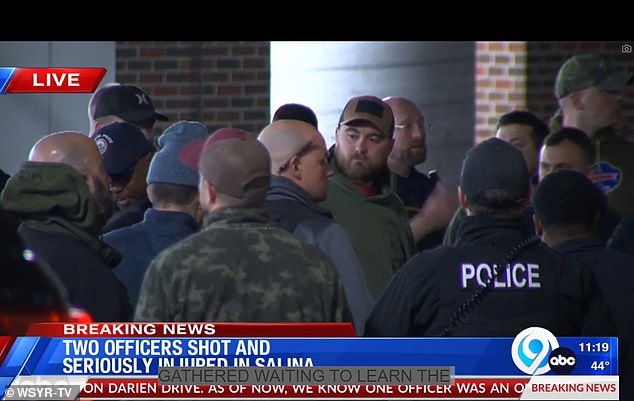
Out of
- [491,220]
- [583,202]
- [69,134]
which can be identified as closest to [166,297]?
[69,134]

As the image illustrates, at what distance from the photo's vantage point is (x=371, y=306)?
536 cm

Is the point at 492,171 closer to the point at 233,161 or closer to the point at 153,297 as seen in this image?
the point at 233,161

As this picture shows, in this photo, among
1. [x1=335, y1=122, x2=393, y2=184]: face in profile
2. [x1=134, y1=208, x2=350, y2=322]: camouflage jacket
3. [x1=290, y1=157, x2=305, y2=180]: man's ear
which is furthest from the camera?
[x1=335, y1=122, x2=393, y2=184]: face in profile

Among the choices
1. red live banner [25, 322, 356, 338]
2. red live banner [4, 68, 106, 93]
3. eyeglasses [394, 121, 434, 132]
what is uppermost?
red live banner [4, 68, 106, 93]

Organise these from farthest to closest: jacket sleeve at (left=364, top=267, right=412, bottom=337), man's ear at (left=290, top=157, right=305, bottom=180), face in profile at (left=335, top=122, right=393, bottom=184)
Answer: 1. face in profile at (left=335, top=122, right=393, bottom=184)
2. man's ear at (left=290, top=157, right=305, bottom=180)
3. jacket sleeve at (left=364, top=267, right=412, bottom=337)

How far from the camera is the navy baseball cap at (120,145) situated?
215 inches

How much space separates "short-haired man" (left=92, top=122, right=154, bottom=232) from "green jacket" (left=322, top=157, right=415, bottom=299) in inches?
23.8

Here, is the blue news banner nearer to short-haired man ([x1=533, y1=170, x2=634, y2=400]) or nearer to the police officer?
the police officer

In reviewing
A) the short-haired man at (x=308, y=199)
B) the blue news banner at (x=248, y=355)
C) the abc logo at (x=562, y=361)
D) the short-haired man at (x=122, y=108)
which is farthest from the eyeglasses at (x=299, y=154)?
the abc logo at (x=562, y=361)

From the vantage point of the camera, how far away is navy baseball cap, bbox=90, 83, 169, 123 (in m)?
5.48

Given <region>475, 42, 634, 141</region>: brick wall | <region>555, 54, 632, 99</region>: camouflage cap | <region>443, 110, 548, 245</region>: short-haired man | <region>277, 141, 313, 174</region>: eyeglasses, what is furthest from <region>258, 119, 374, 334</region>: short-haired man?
<region>555, 54, 632, 99</region>: camouflage cap

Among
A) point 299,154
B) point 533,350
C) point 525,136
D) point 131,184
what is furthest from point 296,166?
point 533,350

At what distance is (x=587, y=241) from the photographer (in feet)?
18.0

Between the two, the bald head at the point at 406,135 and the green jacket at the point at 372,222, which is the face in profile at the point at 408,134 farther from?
the green jacket at the point at 372,222
